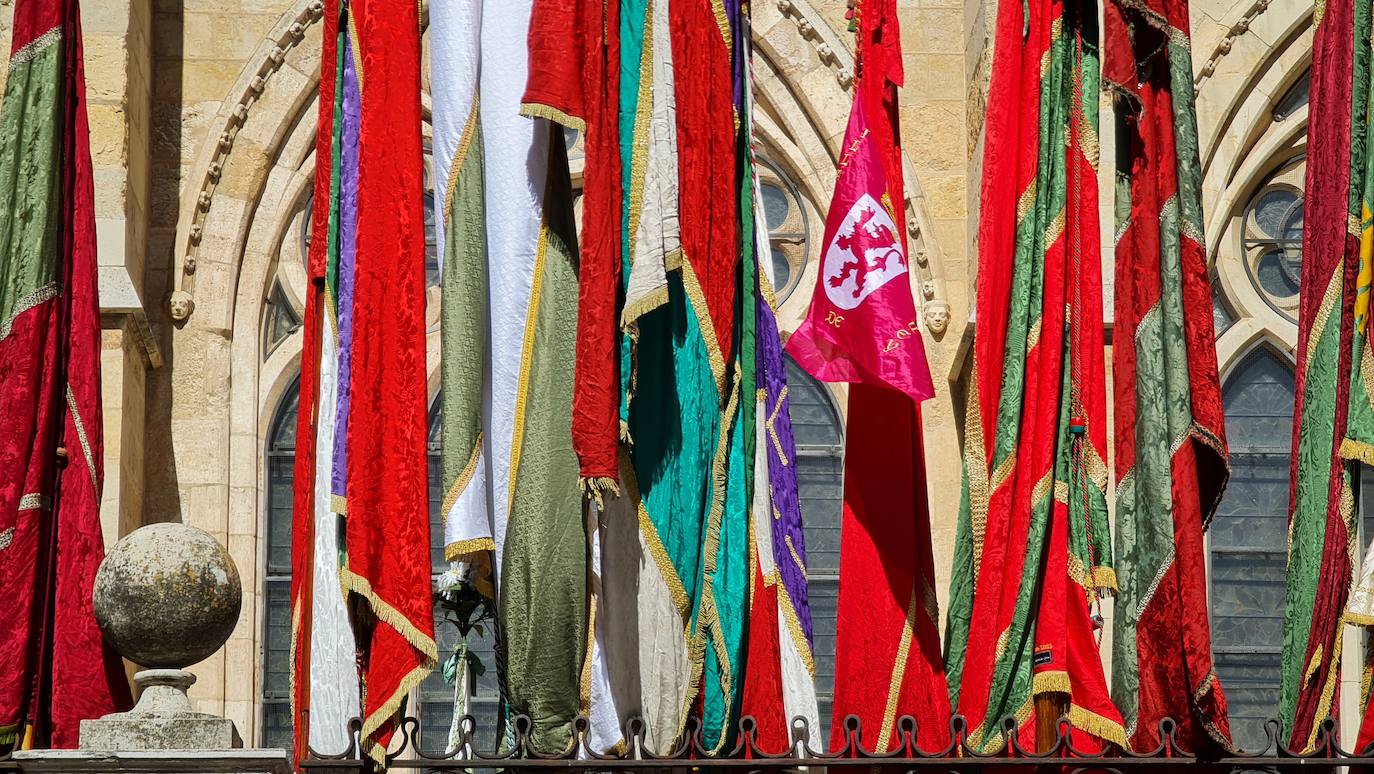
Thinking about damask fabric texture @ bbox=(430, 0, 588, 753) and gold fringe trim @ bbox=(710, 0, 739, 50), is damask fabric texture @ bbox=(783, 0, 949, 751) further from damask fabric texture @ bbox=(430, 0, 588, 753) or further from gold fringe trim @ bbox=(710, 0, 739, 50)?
damask fabric texture @ bbox=(430, 0, 588, 753)

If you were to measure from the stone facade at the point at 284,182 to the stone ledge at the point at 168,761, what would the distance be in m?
3.08

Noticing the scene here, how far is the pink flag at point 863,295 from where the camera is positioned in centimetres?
746

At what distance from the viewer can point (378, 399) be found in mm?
7047

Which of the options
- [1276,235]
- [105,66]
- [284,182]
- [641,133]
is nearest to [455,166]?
[641,133]

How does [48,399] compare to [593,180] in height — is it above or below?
below

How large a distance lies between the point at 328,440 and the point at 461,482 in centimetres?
61

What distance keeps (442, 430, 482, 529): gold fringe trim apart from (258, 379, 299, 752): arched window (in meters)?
2.69

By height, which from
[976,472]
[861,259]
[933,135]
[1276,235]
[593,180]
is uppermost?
[933,135]

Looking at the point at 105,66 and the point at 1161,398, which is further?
the point at 105,66

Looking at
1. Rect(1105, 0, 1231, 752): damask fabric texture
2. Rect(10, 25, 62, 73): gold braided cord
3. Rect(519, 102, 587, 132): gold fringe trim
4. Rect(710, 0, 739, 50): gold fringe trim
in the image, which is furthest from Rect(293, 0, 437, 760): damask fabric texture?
→ Rect(1105, 0, 1231, 752): damask fabric texture

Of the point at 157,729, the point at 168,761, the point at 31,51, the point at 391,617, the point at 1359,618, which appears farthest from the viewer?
the point at 31,51

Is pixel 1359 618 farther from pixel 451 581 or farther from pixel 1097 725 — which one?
pixel 451 581

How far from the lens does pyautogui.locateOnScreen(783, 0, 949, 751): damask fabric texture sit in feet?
24.4

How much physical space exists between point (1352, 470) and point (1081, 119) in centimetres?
135
